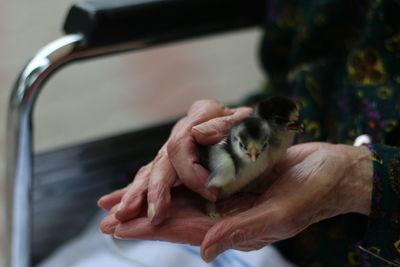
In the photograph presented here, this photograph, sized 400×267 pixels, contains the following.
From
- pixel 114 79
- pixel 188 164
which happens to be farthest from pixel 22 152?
pixel 114 79

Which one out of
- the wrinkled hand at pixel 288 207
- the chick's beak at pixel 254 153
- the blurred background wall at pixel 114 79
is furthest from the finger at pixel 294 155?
the blurred background wall at pixel 114 79

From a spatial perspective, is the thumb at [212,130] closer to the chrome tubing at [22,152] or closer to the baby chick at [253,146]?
the baby chick at [253,146]

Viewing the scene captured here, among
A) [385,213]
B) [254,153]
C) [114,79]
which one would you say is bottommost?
[114,79]

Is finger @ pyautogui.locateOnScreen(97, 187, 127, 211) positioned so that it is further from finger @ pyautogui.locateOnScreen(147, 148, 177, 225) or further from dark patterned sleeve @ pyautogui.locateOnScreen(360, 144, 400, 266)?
dark patterned sleeve @ pyautogui.locateOnScreen(360, 144, 400, 266)

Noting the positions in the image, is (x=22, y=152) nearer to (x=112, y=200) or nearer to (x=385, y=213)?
(x=112, y=200)

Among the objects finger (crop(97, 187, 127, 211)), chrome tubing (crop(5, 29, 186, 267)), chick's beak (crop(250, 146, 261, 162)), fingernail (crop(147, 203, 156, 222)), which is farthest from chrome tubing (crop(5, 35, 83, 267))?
chick's beak (crop(250, 146, 261, 162))

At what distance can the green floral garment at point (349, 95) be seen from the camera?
0.66 metres

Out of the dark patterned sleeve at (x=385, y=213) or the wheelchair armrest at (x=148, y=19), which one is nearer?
the dark patterned sleeve at (x=385, y=213)

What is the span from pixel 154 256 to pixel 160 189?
0.17 meters

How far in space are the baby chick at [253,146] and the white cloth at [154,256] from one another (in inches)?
5.4

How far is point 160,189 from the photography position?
0.62m

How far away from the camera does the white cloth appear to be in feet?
2.39

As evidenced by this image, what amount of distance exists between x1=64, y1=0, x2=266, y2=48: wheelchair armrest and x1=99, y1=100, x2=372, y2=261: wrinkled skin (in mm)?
255

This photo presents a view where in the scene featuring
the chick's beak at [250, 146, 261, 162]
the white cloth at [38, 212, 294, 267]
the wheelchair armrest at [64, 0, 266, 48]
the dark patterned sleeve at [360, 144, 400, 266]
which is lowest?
the white cloth at [38, 212, 294, 267]
